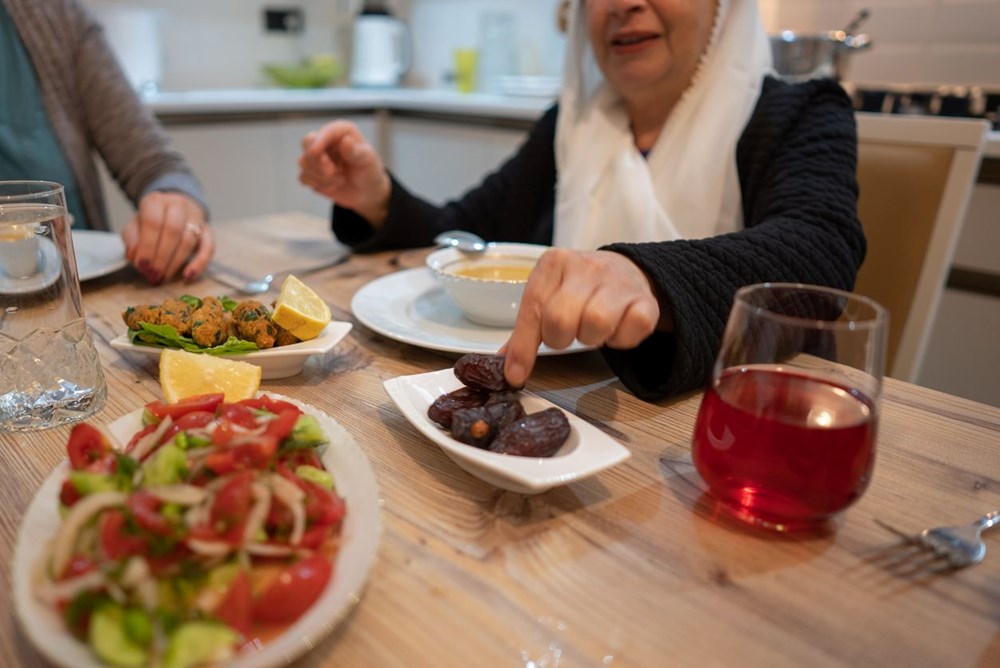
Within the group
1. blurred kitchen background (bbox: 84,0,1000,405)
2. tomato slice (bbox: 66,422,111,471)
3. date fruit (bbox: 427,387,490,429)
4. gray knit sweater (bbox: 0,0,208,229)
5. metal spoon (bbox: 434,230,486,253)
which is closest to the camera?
tomato slice (bbox: 66,422,111,471)

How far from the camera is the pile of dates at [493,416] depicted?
54 cm

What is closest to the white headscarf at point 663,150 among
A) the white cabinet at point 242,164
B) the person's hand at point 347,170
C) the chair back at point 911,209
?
the chair back at point 911,209

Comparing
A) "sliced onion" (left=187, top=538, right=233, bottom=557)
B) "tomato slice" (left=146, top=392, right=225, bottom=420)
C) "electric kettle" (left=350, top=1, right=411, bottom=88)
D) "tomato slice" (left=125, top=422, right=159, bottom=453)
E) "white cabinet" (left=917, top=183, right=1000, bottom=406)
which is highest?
"electric kettle" (left=350, top=1, right=411, bottom=88)

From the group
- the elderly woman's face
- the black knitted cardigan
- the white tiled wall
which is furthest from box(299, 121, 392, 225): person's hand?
the white tiled wall

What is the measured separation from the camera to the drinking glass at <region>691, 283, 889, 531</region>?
48cm

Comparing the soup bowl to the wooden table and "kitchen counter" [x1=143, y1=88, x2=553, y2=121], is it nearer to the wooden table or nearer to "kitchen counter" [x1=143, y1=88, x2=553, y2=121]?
the wooden table

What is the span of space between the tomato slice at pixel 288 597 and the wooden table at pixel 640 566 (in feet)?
0.13

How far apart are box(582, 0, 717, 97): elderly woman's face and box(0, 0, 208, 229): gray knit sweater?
0.84 meters

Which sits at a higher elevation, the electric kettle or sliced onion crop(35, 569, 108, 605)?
the electric kettle

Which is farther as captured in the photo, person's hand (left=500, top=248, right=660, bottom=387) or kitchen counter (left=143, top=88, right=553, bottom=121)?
kitchen counter (left=143, top=88, right=553, bottom=121)

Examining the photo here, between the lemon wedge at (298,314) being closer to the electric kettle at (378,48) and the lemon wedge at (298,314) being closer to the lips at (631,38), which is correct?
the lips at (631,38)

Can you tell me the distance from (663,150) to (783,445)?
889 millimetres

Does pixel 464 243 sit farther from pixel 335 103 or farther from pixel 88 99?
pixel 335 103

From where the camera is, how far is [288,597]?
38 cm
